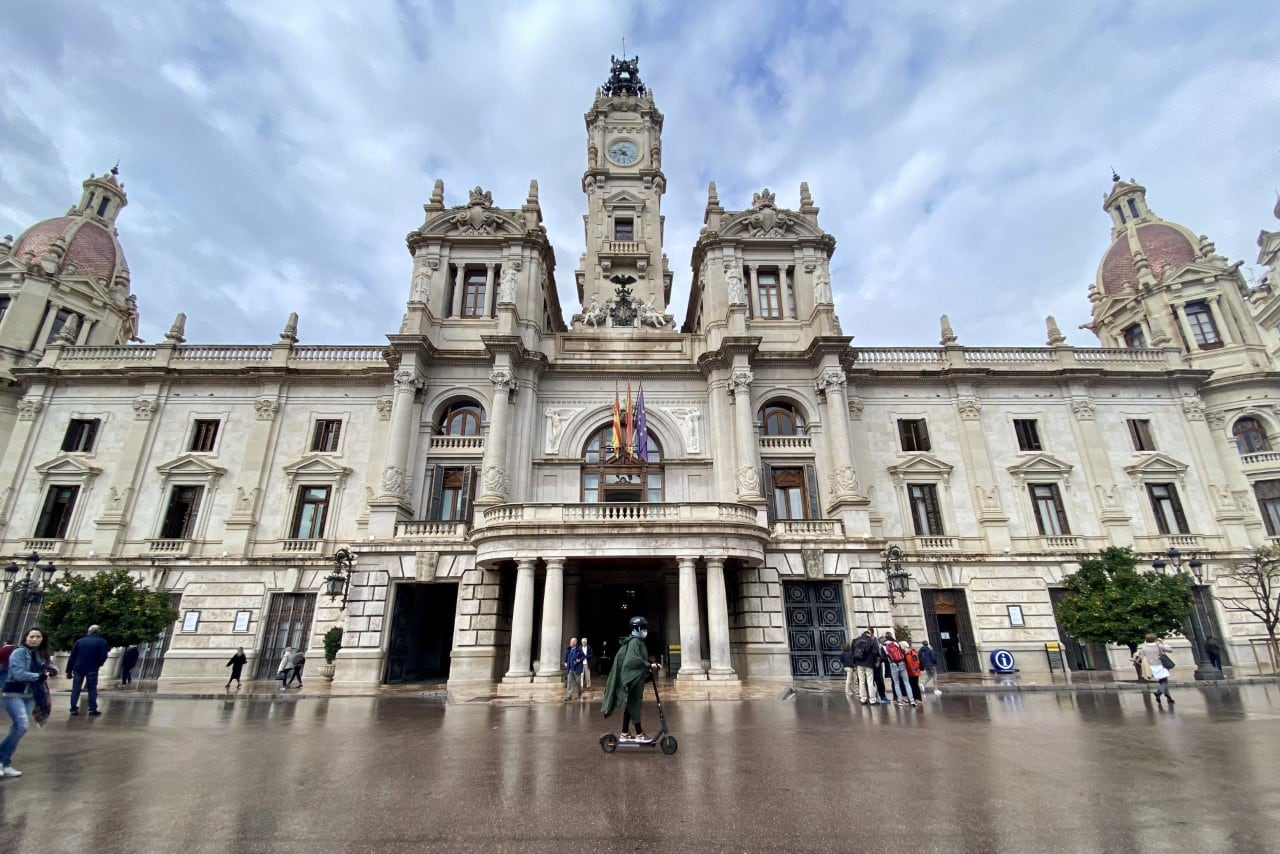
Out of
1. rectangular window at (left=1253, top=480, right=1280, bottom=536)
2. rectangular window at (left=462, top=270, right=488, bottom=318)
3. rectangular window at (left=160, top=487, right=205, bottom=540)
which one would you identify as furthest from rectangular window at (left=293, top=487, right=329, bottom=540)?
rectangular window at (left=1253, top=480, right=1280, bottom=536)

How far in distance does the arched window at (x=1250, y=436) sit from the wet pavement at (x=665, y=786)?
25.2 m

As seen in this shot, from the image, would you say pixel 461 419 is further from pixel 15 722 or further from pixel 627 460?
pixel 15 722

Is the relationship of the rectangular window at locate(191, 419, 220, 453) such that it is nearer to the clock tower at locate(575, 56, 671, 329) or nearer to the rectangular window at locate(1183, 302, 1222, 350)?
the clock tower at locate(575, 56, 671, 329)

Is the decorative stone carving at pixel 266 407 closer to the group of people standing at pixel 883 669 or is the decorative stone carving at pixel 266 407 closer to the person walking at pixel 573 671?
the person walking at pixel 573 671

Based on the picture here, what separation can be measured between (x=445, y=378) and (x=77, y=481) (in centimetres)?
1838

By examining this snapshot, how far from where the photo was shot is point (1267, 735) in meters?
10.6

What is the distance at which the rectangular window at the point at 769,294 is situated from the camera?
1270 inches

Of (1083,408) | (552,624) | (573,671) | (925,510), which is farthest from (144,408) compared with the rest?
(1083,408)

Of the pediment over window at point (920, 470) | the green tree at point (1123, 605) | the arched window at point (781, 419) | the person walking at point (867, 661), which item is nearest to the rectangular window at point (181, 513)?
the arched window at point (781, 419)

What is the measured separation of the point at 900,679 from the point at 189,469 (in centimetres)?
3212

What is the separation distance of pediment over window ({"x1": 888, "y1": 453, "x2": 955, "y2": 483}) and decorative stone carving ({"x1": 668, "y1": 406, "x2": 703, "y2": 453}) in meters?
9.76

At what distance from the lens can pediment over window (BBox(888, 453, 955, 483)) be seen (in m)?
29.6

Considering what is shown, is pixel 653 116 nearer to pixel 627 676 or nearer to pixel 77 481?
pixel 77 481

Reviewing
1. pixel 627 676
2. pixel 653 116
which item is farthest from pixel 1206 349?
pixel 627 676
